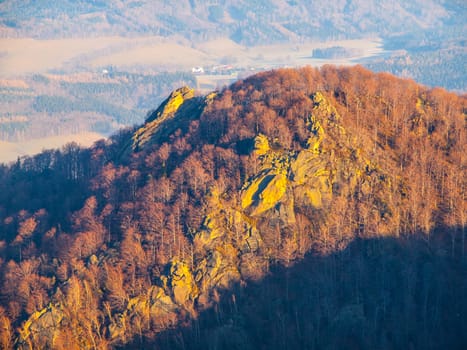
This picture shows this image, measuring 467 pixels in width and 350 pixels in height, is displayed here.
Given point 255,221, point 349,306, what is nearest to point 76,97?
point 255,221

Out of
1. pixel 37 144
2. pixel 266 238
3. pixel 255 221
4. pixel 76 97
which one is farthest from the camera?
pixel 76 97

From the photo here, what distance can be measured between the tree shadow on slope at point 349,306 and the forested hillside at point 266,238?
0.26ft

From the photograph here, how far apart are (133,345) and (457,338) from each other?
17886 millimetres

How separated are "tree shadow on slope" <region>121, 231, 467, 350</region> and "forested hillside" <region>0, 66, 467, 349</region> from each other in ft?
0.26

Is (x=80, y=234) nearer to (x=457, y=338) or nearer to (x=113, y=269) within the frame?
(x=113, y=269)

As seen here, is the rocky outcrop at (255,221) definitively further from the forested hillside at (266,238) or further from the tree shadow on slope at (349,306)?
the tree shadow on slope at (349,306)

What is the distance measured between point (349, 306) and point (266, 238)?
20.9ft

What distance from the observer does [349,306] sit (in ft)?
136

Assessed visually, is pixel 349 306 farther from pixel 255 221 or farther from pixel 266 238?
pixel 255 221

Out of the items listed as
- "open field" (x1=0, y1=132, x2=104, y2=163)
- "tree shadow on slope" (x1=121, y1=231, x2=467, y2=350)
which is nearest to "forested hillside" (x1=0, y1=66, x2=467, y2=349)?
"tree shadow on slope" (x1=121, y1=231, x2=467, y2=350)

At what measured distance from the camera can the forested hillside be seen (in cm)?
4031

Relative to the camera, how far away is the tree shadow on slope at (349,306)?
131 ft

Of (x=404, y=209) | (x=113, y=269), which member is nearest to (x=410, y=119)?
(x=404, y=209)

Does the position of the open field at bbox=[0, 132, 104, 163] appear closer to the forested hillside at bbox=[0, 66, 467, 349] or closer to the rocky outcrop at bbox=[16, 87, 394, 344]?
the forested hillside at bbox=[0, 66, 467, 349]
